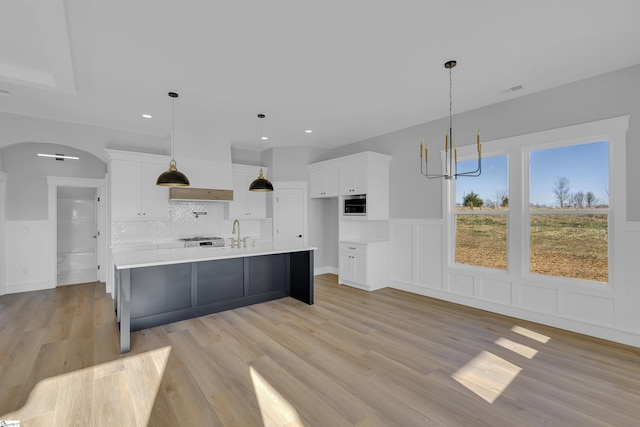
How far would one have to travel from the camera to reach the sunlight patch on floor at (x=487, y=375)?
7.63 feet

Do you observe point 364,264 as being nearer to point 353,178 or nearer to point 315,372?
point 353,178

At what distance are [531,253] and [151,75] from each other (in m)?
4.95

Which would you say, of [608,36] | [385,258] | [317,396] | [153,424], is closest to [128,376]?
[153,424]

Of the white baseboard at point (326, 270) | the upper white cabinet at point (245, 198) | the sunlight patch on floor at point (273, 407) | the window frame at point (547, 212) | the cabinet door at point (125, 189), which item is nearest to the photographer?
the sunlight patch on floor at point (273, 407)

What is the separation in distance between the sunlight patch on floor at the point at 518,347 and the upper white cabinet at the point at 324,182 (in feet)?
11.8

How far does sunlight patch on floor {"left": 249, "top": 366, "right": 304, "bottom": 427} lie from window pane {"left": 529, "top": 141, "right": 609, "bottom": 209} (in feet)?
12.2

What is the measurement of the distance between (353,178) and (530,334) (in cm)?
342

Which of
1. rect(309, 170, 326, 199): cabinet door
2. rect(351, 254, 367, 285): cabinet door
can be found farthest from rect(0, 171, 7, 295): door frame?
rect(351, 254, 367, 285): cabinet door

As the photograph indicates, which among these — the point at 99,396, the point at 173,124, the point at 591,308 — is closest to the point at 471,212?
the point at 591,308

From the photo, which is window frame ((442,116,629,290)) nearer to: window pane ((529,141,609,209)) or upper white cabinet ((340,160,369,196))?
window pane ((529,141,609,209))

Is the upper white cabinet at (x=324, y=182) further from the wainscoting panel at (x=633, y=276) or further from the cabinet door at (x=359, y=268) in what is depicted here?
the wainscoting panel at (x=633, y=276)

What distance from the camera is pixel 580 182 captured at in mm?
3543

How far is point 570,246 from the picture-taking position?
3611 millimetres

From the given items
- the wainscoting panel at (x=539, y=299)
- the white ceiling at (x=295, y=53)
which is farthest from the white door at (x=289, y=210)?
the wainscoting panel at (x=539, y=299)
